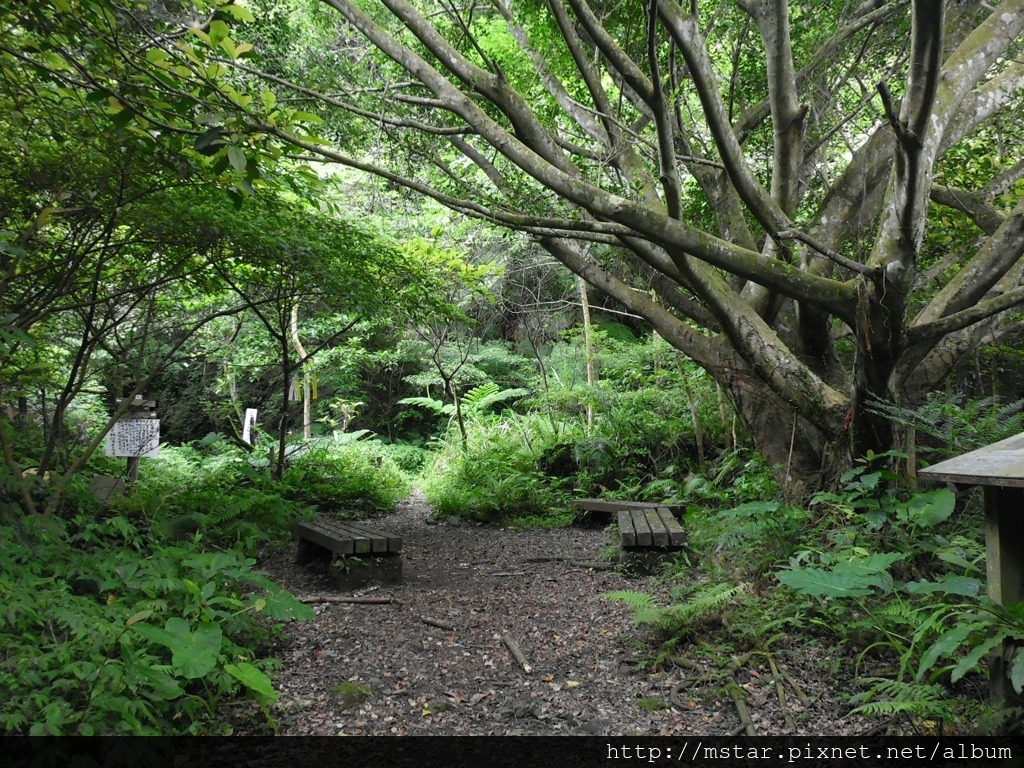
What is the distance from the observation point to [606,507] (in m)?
7.30

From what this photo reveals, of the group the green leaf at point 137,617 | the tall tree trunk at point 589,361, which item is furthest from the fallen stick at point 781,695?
the tall tree trunk at point 589,361

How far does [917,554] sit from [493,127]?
4051 mm

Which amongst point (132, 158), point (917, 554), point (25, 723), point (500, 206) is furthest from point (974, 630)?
point (132, 158)

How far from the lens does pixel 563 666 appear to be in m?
3.52

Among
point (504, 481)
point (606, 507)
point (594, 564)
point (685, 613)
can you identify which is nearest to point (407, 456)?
point (504, 481)

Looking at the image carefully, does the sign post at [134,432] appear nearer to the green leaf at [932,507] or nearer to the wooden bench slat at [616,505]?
the wooden bench slat at [616,505]

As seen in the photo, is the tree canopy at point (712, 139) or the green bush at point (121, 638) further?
the tree canopy at point (712, 139)

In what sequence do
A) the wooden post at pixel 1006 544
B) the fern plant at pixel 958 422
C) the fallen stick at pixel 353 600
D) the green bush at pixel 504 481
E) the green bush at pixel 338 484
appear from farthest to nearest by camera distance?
the green bush at pixel 338 484 → the green bush at pixel 504 481 → the fallen stick at pixel 353 600 → the fern plant at pixel 958 422 → the wooden post at pixel 1006 544

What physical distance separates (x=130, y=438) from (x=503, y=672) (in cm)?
473

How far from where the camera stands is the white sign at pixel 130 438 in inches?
244

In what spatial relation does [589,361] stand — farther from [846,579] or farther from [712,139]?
[846,579]

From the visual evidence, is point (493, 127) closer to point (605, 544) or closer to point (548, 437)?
point (605, 544)

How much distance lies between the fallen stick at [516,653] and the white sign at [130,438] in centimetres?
435

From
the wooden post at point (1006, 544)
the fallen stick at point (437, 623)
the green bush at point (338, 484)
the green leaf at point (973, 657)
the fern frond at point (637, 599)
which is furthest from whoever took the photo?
the green bush at point (338, 484)
